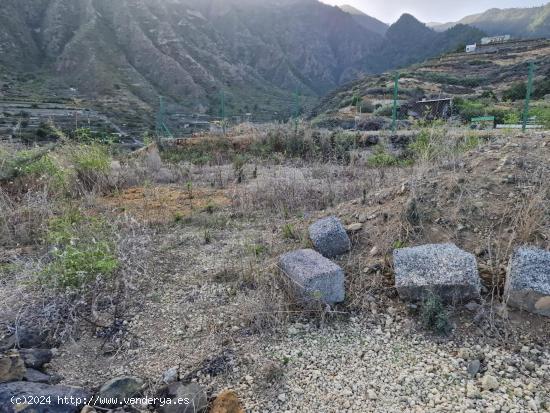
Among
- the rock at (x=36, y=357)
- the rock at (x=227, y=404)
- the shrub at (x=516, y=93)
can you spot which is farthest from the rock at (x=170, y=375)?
the shrub at (x=516, y=93)

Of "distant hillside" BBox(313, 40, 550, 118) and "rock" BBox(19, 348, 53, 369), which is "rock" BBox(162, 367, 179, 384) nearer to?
"rock" BBox(19, 348, 53, 369)

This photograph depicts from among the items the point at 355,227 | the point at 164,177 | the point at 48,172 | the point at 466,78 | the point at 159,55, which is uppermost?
the point at 159,55

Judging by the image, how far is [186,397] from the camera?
1.95 m

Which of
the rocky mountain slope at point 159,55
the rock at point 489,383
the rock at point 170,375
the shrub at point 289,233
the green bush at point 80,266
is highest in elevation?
the rocky mountain slope at point 159,55

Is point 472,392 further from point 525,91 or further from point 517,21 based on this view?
point 517,21

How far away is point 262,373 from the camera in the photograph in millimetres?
2100

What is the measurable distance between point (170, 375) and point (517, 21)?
383ft

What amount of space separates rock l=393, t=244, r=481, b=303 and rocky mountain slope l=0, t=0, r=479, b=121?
35.5 meters

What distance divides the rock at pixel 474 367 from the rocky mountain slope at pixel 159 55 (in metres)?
36.1

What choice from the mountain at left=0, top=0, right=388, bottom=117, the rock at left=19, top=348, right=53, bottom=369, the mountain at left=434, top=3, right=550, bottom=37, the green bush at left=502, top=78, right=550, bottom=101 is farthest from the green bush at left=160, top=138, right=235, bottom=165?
the mountain at left=434, top=3, right=550, bottom=37

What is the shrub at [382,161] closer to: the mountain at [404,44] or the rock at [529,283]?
the rock at [529,283]

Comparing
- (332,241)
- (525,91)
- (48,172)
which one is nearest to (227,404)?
(332,241)

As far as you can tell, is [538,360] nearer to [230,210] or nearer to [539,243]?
[539,243]

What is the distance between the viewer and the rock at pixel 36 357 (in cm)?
220
